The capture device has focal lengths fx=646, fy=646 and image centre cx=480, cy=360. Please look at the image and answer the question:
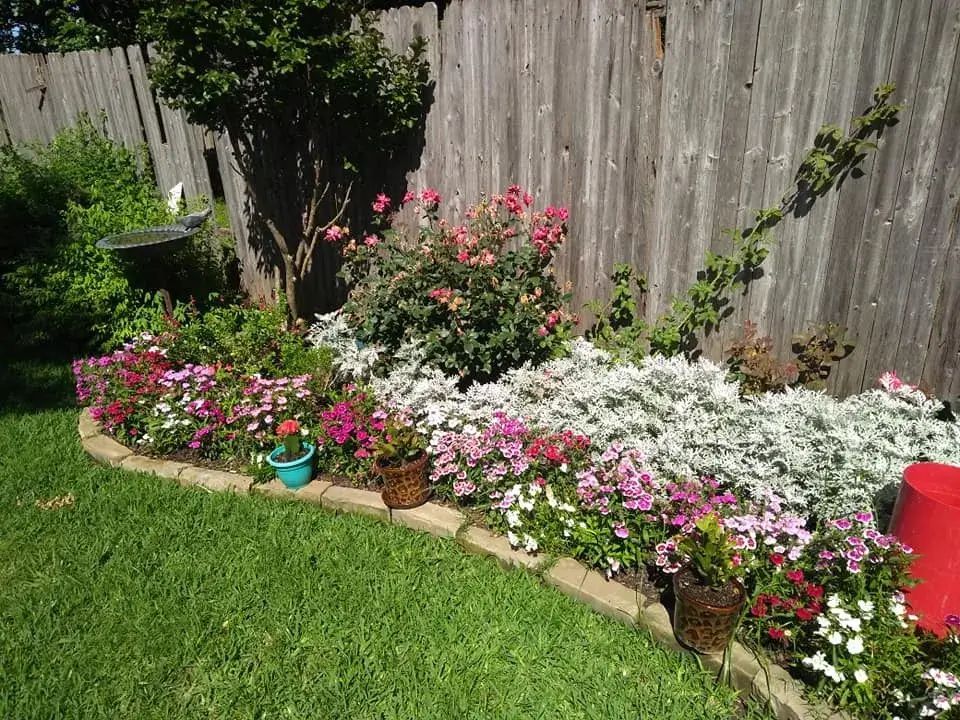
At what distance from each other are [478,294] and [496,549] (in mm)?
1586

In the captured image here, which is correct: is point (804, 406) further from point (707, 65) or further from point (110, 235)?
point (110, 235)

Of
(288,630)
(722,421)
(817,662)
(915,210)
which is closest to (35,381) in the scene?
(288,630)

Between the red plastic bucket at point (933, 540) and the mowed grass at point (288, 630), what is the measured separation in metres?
0.68

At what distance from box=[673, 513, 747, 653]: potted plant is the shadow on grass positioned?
14.6 feet

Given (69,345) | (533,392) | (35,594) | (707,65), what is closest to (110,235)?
(69,345)

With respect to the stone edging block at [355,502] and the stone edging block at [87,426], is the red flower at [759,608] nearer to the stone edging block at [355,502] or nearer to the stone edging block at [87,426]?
the stone edging block at [355,502]

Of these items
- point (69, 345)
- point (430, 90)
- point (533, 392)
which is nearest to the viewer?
point (533, 392)

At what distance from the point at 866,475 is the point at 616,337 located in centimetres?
163

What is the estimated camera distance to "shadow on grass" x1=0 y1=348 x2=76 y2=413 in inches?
187

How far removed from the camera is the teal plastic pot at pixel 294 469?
135 inches

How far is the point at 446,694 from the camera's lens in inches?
88.7

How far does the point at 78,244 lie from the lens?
5.30 meters

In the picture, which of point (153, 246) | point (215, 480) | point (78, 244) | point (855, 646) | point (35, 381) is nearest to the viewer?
point (855, 646)

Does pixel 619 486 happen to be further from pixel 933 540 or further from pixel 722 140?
pixel 722 140
